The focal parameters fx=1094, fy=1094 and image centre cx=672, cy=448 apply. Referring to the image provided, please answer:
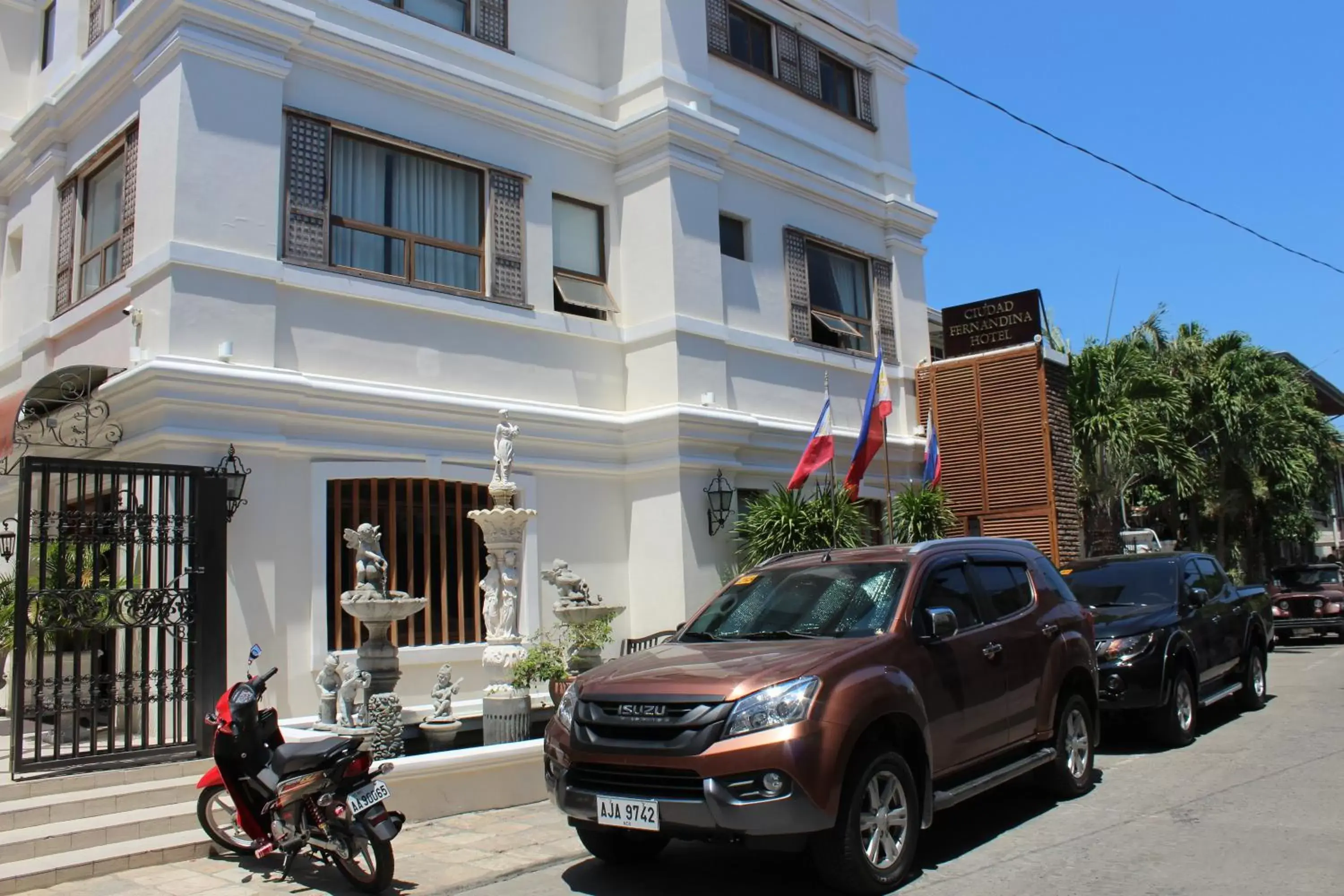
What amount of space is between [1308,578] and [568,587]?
1889 cm

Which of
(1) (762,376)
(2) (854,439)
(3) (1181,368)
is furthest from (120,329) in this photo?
(3) (1181,368)

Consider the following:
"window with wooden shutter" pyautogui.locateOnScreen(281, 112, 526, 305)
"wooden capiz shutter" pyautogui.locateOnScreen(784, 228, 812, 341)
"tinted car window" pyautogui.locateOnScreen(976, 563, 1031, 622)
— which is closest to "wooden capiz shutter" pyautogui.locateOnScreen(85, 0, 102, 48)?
"window with wooden shutter" pyautogui.locateOnScreen(281, 112, 526, 305)

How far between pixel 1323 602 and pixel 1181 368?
5511mm

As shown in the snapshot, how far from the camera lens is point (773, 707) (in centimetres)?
555

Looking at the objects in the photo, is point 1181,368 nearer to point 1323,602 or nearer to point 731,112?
point 1323,602

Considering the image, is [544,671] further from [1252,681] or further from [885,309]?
[885,309]

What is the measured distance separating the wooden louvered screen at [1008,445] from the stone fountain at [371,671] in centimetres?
997

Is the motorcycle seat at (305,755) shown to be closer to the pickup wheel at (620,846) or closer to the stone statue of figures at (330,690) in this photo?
the pickup wheel at (620,846)

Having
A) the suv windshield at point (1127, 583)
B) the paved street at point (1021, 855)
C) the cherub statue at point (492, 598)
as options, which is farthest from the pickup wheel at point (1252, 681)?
the cherub statue at point (492, 598)

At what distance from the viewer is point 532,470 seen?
12500 millimetres

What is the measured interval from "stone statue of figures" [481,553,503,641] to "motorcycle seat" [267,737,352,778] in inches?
151

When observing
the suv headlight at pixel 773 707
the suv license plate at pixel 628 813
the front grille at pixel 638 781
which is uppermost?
the suv headlight at pixel 773 707

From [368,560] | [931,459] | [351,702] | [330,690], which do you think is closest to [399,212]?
[368,560]

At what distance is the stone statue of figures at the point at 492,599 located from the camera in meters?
10.5
